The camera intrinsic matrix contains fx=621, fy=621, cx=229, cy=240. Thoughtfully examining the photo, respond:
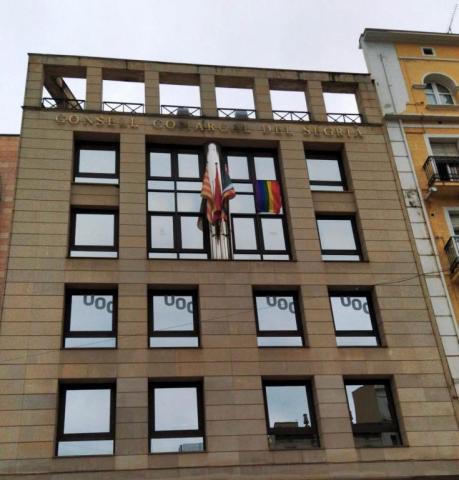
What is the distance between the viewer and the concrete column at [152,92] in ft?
82.7

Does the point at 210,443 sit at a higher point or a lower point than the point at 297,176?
lower

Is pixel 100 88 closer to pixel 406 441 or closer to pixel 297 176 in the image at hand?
pixel 297 176

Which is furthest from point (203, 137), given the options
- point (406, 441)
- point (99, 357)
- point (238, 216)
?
point (406, 441)

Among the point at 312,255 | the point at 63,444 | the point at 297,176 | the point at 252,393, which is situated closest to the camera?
the point at 63,444

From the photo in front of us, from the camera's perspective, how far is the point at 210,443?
18.1m

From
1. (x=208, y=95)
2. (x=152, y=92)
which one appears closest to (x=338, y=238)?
(x=208, y=95)

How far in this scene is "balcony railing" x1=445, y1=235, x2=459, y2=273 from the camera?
2216 centimetres

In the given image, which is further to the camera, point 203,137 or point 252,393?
point 203,137

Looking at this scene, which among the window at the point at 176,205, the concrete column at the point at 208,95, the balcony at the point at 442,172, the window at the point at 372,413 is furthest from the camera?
the concrete column at the point at 208,95

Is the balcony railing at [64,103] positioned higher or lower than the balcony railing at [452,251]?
higher

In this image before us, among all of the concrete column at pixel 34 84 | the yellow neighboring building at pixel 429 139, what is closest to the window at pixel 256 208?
the yellow neighboring building at pixel 429 139

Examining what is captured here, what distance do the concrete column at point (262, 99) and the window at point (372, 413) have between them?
1163cm

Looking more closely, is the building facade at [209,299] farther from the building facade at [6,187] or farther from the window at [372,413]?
the building facade at [6,187]

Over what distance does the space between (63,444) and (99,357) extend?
269 cm
